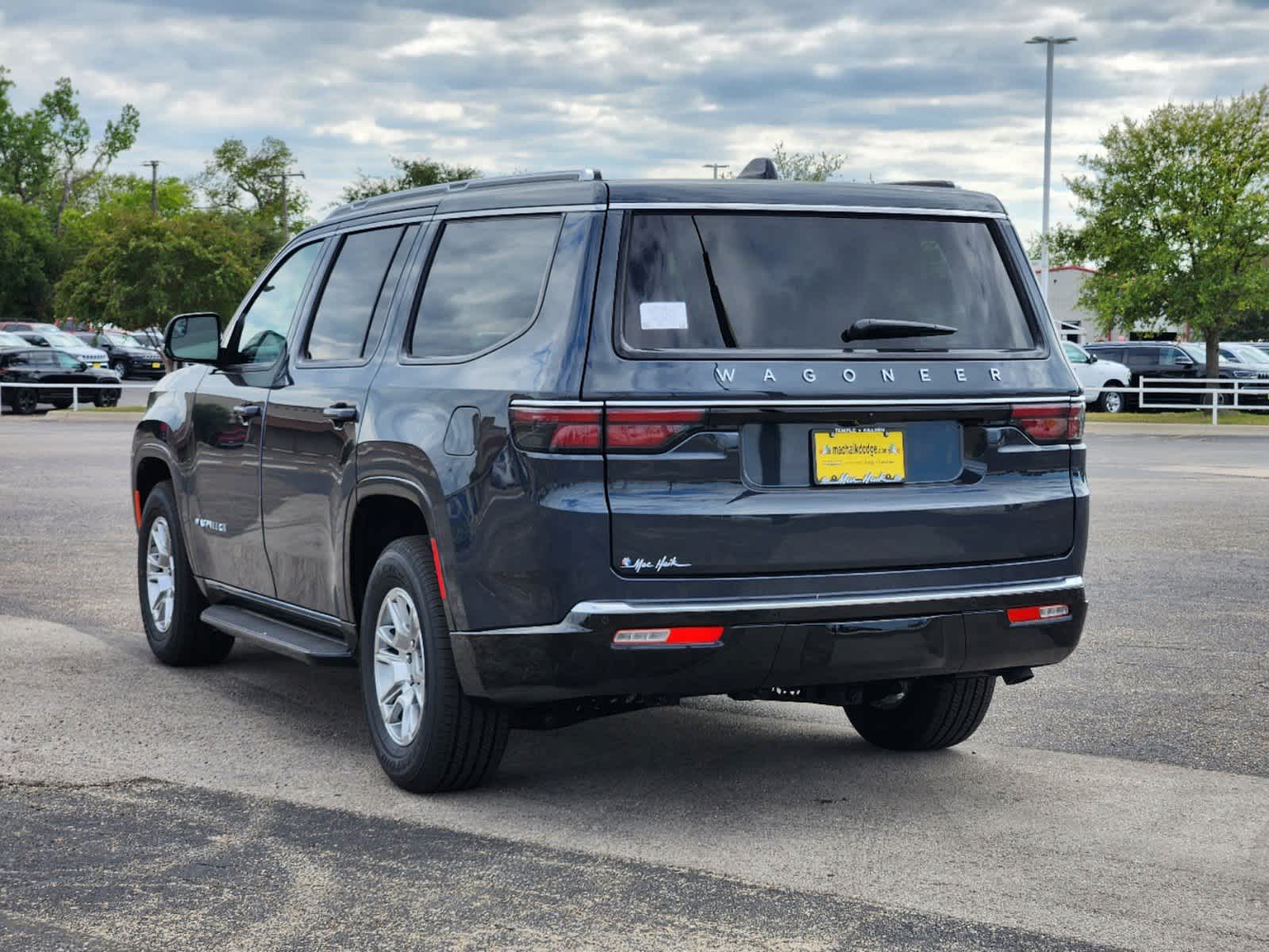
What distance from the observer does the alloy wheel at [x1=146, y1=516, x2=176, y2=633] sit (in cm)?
766

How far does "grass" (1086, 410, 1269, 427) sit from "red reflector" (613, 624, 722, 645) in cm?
2933

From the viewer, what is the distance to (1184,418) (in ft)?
113

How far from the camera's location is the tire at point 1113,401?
37.8 meters

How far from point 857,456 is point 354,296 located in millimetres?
2136

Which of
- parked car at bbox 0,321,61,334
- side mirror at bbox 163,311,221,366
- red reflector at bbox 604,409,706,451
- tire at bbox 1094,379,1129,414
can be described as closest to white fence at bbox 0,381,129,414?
tire at bbox 1094,379,1129,414

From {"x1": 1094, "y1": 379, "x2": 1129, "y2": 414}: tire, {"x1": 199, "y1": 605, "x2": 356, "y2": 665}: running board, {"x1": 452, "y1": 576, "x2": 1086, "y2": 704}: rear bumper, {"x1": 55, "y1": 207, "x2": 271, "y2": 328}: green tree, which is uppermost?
{"x1": 55, "y1": 207, "x2": 271, "y2": 328}: green tree

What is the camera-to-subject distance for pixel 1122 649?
8.20 metres

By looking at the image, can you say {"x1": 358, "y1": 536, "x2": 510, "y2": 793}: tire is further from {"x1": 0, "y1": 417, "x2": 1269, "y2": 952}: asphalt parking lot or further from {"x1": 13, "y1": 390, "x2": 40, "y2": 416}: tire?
{"x1": 13, "y1": 390, "x2": 40, "y2": 416}: tire

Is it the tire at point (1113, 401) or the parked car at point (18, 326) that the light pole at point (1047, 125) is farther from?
the parked car at point (18, 326)

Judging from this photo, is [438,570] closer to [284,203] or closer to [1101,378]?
[1101,378]

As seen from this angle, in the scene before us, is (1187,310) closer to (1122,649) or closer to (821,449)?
(1122,649)

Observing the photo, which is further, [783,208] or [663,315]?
[783,208]

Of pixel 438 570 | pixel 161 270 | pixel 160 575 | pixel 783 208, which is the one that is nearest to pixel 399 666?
pixel 438 570

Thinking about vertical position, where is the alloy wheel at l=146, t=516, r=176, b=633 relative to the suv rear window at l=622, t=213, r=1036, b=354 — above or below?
below
